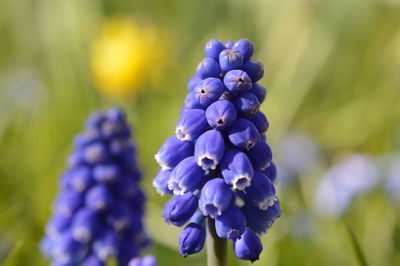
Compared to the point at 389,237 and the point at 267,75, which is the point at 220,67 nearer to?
the point at 389,237

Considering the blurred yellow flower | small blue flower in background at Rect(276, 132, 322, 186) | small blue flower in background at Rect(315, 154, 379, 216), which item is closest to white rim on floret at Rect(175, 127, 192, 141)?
small blue flower in background at Rect(315, 154, 379, 216)

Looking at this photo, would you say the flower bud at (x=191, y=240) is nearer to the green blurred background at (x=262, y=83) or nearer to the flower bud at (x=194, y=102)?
the flower bud at (x=194, y=102)

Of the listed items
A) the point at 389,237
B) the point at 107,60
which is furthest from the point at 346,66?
the point at 389,237

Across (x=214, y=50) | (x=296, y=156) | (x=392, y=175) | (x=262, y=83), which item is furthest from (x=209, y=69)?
(x=262, y=83)

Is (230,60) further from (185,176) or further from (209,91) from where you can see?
(185,176)

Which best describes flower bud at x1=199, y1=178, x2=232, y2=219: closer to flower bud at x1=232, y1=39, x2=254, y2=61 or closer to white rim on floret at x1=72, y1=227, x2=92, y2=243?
flower bud at x1=232, y1=39, x2=254, y2=61

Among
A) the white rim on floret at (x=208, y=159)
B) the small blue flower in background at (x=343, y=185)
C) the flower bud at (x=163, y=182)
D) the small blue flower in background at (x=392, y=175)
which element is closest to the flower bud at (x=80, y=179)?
the flower bud at (x=163, y=182)
